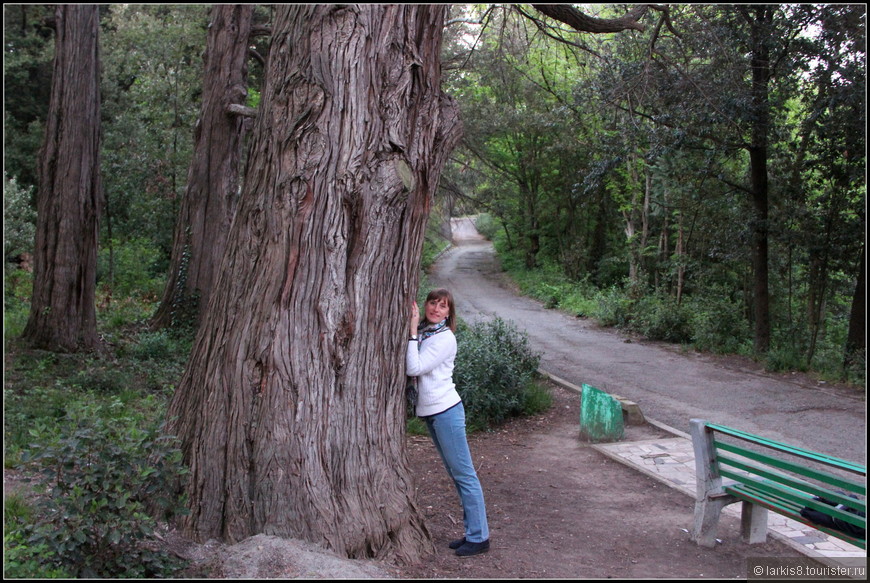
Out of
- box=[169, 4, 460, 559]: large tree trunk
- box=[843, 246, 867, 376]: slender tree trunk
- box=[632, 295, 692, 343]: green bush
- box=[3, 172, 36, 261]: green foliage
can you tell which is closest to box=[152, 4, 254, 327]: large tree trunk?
box=[3, 172, 36, 261]: green foliage

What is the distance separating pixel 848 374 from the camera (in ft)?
41.8

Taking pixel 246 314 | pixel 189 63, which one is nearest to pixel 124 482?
pixel 246 314

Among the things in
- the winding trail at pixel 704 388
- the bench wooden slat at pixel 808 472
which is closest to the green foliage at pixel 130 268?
the winding trail at pixel 704 388

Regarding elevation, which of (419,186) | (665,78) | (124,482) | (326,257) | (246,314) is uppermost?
(665,78)

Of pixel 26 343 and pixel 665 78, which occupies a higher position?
pixel 665 78

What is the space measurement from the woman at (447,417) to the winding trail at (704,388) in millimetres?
5483

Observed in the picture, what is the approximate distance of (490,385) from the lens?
920 cm

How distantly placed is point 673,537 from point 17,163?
83.5 ft

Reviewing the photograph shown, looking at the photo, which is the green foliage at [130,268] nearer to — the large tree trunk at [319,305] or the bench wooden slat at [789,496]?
the large tree trunk at [319,305]

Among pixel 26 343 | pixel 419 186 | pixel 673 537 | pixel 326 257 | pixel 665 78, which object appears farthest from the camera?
pixel 665 78

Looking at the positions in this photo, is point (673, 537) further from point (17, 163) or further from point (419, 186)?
point (17, 163)

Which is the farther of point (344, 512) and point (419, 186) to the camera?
point (419, 186)

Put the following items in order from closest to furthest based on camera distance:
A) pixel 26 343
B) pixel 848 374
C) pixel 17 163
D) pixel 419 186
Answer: pixel 419 186 → pixel 26 343 → pixel 848 374 → pixel 17 163

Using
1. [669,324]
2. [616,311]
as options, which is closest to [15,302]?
[616,311]
